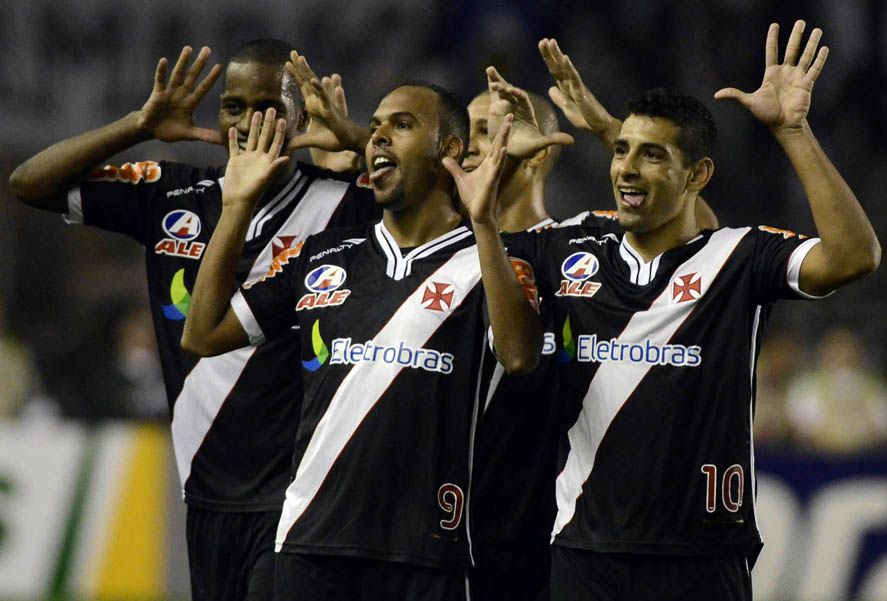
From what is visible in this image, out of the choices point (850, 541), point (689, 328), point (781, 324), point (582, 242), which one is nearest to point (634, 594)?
point (689, 328)

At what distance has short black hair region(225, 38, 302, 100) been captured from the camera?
19.1 feet

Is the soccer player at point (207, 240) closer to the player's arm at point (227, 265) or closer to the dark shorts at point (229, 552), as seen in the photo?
the dark shorts at point (229, 552)

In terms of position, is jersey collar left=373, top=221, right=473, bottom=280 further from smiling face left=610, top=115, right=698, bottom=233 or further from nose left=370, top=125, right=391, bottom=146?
smiling face left=610, top=115, right=698, bottom=233

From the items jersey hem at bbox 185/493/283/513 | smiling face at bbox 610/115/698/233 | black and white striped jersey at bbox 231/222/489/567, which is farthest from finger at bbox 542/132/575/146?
jersey hem at bbox 185/493/283/513

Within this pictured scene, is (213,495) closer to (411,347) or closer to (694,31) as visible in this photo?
(411,347)

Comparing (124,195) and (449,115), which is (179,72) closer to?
(124,195)

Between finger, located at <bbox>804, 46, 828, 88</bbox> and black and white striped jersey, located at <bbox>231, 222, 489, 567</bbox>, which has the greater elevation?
finger, located at <bbox>804, 46, 828, 88</bbox>

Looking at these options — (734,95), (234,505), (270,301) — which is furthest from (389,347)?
(734,95)

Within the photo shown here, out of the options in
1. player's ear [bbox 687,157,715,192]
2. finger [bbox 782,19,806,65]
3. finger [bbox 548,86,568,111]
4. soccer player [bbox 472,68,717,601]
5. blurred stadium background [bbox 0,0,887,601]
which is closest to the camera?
finger [bbox 782,19,806,65]

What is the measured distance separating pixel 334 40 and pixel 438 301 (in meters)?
9.27

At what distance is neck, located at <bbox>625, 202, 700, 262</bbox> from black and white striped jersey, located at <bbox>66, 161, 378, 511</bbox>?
1.20 m

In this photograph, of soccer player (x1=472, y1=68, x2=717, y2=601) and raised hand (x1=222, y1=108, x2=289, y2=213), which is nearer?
raised hand (x1=222, y1=108, x2=289, y2=213)

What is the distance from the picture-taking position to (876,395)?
473 inches

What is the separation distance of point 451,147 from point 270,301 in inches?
32.0
